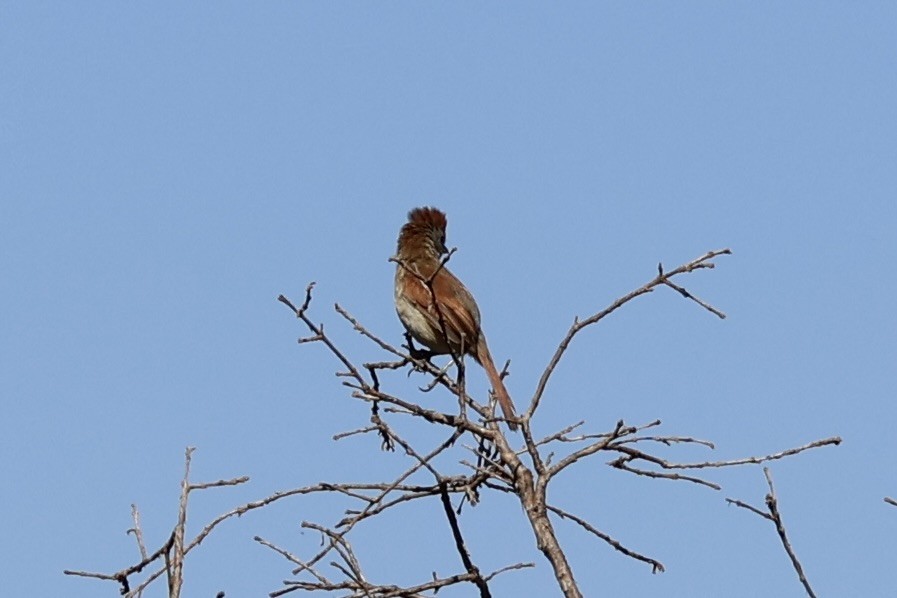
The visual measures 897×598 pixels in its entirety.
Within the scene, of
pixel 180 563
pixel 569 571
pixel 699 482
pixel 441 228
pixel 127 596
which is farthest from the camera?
pixel 441 228

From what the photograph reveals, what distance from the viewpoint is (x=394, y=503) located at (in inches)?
189

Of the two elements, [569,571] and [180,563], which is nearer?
[180,563]

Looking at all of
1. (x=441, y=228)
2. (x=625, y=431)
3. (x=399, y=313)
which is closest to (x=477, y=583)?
(x=625, y=431)

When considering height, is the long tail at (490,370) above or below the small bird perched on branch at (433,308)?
below

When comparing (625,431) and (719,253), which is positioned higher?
(719,253)

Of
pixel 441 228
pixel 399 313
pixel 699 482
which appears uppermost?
pixel 441 228

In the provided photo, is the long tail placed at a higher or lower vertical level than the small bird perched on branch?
lower

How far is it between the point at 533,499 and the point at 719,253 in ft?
3.08

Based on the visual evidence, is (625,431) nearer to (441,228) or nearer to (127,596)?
(127,596)

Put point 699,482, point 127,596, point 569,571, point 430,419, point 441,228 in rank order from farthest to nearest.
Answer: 1. point 441,228
2. point 430,419
3. point 699,482
4. point 569,571
5. point 127,596

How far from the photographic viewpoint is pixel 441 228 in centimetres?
1065

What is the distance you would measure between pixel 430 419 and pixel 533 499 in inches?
22.8

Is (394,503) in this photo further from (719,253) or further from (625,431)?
(719,253)

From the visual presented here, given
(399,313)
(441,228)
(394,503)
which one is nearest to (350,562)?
(394,503)
